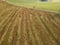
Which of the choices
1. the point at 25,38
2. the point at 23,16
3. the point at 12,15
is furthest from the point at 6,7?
the point at 25,38

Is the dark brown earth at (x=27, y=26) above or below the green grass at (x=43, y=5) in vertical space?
below

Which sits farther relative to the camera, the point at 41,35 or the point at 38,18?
the point at 38,18

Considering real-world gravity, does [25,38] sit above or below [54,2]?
below

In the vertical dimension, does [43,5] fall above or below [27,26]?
above

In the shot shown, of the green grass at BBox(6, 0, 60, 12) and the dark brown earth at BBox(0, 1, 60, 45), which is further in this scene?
the green grass at BBox(6, 0, 60, 12)

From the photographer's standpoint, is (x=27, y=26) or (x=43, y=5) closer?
(x=27, y=26)

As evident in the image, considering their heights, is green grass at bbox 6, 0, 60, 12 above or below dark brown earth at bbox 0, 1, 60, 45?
above

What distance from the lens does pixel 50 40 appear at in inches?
68.4

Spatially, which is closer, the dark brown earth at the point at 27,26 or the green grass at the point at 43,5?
the dark brown earth at the point at 27,26

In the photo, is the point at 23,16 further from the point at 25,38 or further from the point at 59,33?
the point at 59,33

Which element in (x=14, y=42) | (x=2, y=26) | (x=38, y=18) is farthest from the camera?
(x=38, y=18)

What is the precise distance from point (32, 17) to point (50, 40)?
0.51 metres

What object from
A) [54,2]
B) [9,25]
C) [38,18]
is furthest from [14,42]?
[54,2]

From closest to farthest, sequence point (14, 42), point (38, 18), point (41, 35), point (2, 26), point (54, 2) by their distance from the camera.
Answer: point (14, 42) → point (41, 35) → point (2, 26) → point (38, 18) → point (54, 2)
